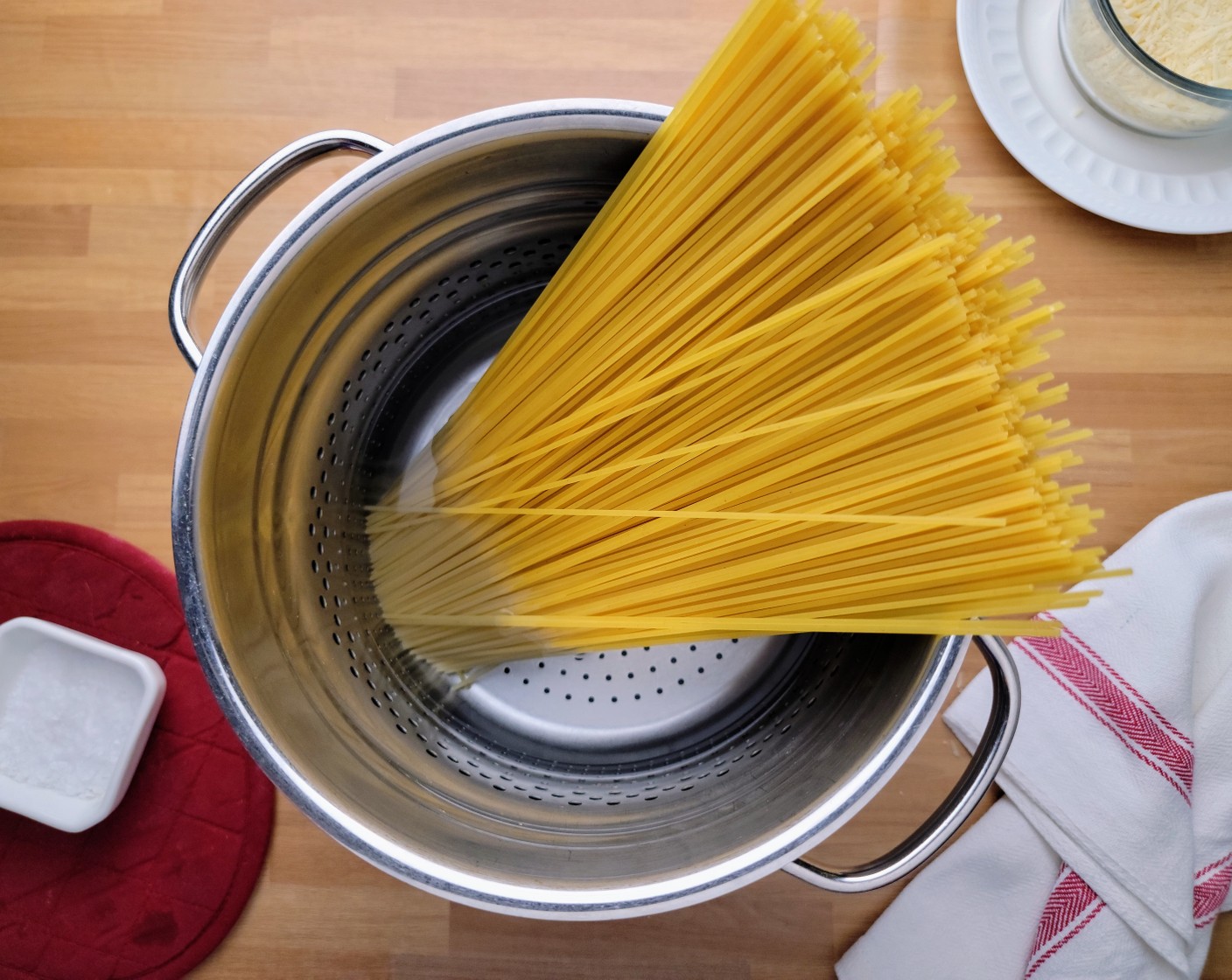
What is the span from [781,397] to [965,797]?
25cm

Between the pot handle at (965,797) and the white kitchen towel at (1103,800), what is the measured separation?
0.60ft

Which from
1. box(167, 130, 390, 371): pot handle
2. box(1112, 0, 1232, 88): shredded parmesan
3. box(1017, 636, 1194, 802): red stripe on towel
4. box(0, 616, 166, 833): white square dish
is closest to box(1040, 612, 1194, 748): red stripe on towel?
box(1017, 636, 1194, 802): red stripe on towel

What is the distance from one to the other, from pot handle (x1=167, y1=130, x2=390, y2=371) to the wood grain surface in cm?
23

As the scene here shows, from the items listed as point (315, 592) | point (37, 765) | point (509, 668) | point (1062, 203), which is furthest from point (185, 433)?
point (1062, 203)

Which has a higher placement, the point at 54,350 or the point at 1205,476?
the point at 1205,476

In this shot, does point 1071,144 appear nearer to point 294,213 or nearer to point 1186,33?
point 1186,33

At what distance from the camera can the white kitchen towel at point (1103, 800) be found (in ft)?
2.13

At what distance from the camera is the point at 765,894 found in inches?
27.3

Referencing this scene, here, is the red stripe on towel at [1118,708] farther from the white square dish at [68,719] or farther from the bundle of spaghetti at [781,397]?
the white square dish at [68,719]

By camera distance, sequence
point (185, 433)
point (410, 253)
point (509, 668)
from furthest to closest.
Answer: point (509, 668) → point (410, 253) → point (185, 433)

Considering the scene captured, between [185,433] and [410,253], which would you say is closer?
[185,433]

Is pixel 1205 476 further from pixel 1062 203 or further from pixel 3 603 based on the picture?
pixel 3 603

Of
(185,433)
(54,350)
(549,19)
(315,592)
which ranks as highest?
(549,19)

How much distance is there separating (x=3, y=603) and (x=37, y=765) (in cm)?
14
